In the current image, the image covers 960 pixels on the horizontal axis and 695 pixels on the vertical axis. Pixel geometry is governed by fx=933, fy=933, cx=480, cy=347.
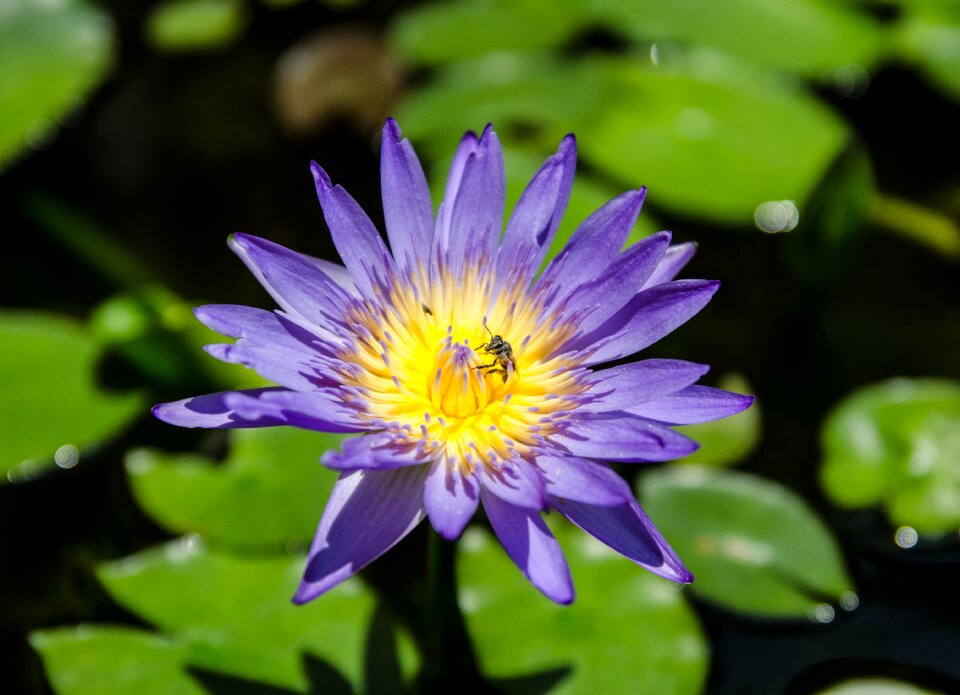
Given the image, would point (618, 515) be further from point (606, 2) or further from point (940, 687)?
point (606, 2)

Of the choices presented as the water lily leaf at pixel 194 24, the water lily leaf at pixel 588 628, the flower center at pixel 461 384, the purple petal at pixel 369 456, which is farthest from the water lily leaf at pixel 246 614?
the water lily leaf at pixel 194 24

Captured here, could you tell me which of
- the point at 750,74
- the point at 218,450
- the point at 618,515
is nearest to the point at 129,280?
the point at 218,450

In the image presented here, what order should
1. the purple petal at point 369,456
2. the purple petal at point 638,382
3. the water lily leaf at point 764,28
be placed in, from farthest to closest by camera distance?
the water lily leaf at point 764,28, the purple petal at point 638,382, the purple petal at point 369,456

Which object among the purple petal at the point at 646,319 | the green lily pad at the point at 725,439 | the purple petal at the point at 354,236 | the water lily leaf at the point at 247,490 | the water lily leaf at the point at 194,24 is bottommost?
the green lily pad at the point at 725,439

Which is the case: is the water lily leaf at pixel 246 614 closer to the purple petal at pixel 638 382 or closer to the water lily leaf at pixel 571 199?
the purple petal at pixel 638 382

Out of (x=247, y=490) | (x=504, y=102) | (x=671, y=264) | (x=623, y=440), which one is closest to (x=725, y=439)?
(x=671, y=264)

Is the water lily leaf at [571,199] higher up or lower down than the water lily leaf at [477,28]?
lower down

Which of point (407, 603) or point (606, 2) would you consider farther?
point (606, 2)
